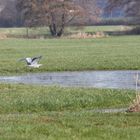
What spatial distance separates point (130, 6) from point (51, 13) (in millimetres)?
22271

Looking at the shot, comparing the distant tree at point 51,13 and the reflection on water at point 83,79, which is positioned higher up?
the reflection on water at point 83,79

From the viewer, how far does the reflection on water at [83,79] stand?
83.4 ft

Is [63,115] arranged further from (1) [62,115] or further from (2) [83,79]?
(2) [83,79]

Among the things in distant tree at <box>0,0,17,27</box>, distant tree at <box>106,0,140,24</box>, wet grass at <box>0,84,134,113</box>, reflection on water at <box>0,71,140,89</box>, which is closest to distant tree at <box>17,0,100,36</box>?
distant tree at <box>106,0,140,24</box>

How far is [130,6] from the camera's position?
11875 cm

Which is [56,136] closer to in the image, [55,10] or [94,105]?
[94,105]

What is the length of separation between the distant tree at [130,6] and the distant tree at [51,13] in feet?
41.6

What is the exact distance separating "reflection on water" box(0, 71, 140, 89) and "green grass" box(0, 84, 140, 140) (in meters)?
3.28

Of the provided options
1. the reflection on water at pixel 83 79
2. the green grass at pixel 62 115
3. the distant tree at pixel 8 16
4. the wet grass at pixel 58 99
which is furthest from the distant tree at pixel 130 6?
the green grass at pixel 62 115

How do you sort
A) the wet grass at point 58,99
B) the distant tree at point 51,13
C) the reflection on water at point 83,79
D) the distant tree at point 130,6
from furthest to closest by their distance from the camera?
the distant tree at point 130,6
the distant tree at point 51,13
the reflection on water at point 83,79
the wet grass at point 58,99

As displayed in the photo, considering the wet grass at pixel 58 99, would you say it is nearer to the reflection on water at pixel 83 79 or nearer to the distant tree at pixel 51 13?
the reflection on water at pixel 83 79

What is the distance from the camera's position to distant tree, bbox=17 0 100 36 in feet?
334

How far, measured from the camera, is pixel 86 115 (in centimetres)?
1572

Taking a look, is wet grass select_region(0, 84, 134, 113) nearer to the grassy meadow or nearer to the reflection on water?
the grassy meadow
